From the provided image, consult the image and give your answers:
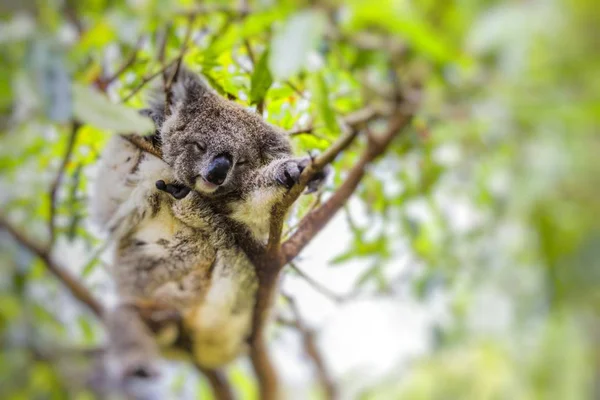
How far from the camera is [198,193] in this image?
1.41 ft

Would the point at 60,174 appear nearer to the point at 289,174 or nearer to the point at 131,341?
the point at 131,341

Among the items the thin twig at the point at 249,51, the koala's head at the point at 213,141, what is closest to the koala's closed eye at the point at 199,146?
the koala's head at the point at 213,141

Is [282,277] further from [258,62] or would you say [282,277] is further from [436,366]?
[436,366]

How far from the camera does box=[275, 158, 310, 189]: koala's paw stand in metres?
0.43

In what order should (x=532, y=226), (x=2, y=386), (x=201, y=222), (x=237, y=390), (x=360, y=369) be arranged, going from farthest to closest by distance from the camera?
1. (x=532, y=226)
2. (x=2, y=386)
3. (x=360, y=369)
4. (x=237, y=390)
5. (x=201, y=222)

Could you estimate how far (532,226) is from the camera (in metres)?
1.22

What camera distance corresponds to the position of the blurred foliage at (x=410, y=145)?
549 millimetres

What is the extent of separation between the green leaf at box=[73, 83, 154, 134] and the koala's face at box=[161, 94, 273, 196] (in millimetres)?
21

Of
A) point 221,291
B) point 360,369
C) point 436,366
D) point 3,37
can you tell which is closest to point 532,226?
point 436,366

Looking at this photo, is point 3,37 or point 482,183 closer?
point 3,37

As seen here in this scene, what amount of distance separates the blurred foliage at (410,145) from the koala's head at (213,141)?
16 millimetres

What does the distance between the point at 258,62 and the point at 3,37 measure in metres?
0.41

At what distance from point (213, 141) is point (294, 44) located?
0.55ft

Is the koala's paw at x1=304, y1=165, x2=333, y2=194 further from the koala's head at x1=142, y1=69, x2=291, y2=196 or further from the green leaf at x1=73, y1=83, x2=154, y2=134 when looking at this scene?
the green leaf at x1=73, y1=83, x2=154, y2=134
